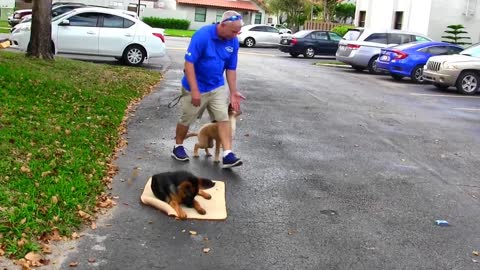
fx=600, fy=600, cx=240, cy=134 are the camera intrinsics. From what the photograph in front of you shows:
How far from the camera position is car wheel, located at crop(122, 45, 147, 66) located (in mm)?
17234

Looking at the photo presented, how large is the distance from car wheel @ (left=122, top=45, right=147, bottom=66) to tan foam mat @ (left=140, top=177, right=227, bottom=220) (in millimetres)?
11964

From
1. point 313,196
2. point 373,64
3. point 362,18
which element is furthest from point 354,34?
point 313,196

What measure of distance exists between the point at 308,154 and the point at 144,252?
3.85 meters

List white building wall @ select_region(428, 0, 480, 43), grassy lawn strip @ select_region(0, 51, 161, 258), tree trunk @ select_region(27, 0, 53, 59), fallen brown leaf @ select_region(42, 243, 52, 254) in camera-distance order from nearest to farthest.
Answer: fallen brown leaf @ select_region(42, 243, 52, 254) < grassy lawn strip @ select_region(0, 51, 161, 258) < tree trunk @ select_region(27, 0, 53, 59) < white building wall @ select_region(428, 0, 480, 43)

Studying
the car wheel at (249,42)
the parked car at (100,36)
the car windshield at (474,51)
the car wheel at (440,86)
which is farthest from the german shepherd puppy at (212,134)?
the car wheel at (249,42)

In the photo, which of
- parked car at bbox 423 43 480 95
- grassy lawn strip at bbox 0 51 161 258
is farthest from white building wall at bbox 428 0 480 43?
grassy lawn strip at bbox 0 51 161 258

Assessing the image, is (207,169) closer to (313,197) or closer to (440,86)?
(313,197)

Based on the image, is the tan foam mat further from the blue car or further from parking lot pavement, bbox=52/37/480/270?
the blue car

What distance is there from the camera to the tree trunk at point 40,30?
1342 centimetres

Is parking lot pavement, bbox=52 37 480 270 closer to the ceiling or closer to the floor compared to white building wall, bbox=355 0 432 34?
closer to the floor

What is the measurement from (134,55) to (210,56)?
11380 millimetres

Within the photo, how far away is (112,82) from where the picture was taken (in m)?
12.4

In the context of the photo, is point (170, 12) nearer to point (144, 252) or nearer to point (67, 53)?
point (67, 53)

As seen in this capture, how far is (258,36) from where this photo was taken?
36094 mm
